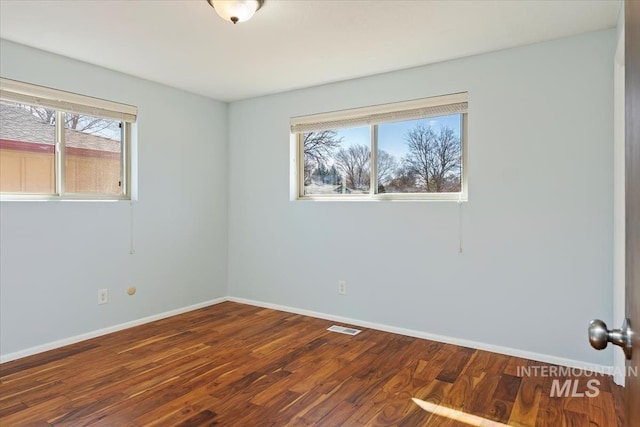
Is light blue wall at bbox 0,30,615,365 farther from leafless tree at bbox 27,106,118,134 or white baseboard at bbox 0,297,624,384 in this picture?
leafless tree at bbox 27,106,118,134

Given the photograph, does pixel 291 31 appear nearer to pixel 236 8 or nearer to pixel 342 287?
pixel 236 8

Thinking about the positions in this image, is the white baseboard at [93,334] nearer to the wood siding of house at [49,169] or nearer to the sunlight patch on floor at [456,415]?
the wood siding of house at [49,169]

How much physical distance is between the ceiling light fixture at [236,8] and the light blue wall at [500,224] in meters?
1.63

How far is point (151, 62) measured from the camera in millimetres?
3273

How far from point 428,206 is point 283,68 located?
178 centimetres

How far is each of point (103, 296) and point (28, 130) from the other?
4.95 ft

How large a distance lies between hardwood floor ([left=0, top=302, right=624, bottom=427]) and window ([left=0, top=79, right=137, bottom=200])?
1334 millimetres

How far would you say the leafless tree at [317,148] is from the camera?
410cm

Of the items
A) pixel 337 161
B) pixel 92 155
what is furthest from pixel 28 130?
pixel 337 161

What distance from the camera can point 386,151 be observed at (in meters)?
3.74

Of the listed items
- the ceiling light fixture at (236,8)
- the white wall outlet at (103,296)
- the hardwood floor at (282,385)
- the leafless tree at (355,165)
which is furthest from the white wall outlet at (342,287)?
the ceiling light fixture at (236,8)

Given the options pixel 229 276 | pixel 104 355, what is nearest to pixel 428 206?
pixel 229 276

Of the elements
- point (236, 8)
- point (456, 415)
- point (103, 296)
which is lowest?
point (456, 415)

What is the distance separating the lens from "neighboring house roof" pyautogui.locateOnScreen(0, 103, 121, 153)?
2.93 metres
